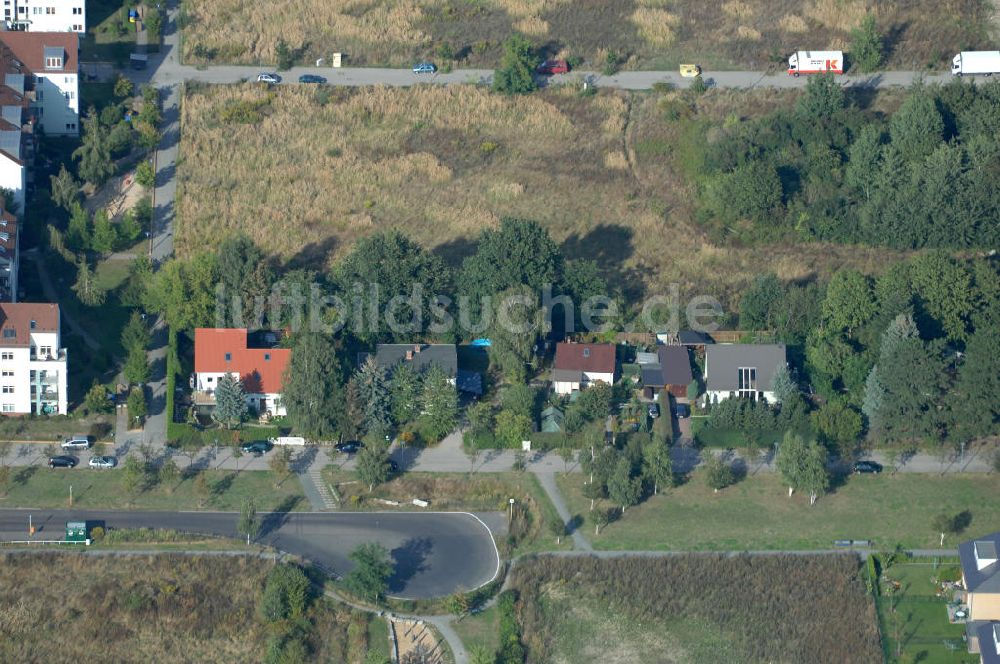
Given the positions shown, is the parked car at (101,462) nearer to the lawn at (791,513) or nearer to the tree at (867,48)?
the lawn at (791,513)

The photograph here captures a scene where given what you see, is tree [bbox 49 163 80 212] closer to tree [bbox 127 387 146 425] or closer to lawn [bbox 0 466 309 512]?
tree [bbox 127 387 146 425]

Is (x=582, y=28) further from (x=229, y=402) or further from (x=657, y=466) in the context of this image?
(x=229, y=402)

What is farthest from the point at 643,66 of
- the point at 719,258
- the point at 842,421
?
the point at 842,421

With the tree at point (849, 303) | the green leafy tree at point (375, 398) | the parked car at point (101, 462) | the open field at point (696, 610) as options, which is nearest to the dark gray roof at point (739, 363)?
the tree at point (849, 303)

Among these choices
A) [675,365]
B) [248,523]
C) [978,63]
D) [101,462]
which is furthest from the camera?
[978,63]

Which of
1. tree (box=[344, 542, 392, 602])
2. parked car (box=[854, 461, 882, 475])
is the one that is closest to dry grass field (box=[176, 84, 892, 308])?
parked car (box=[854, 461, 882, 475])

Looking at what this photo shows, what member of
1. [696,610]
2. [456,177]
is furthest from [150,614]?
[456,177]

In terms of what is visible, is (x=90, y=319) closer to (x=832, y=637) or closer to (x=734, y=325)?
(x=734, y=325)
